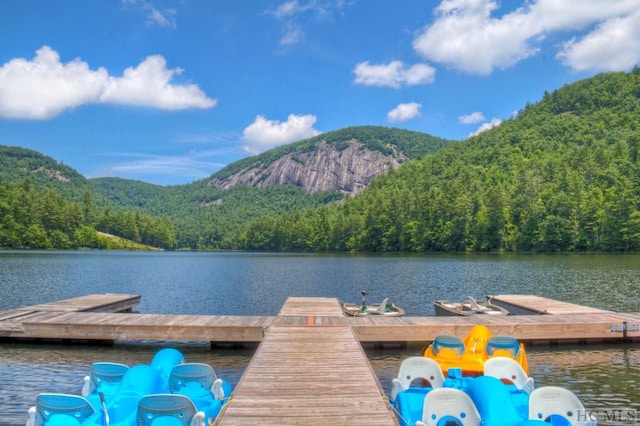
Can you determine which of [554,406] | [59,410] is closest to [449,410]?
[554,406]

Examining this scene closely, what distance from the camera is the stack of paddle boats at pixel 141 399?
6.45m

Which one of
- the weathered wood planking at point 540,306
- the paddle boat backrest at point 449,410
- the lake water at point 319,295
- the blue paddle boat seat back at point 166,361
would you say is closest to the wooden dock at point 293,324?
the lake water at point 319,295

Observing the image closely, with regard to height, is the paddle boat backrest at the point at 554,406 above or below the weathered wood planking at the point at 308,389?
above

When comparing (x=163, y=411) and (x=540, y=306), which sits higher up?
(x=163, y=411)

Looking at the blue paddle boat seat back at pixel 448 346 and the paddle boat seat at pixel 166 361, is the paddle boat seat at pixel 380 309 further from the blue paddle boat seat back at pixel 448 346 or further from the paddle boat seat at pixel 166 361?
the paddle boat seat at pixel 166 361

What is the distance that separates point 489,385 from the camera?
7.33m

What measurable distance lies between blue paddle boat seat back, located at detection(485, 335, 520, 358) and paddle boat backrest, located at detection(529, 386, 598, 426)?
395 centimetres

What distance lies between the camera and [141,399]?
650 centimetres

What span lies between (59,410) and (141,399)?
1175 millimetres

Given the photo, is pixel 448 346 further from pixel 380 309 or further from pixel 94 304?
pixel 94 304

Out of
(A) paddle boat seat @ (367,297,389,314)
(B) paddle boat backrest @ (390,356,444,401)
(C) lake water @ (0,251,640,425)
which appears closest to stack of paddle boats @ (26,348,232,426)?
(C) lake water @ (0,251,640,425)

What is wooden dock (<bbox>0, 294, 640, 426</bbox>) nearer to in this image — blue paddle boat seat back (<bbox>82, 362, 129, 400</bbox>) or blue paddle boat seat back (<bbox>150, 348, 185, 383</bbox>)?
blue paddle boat seat back (<bbox>150, 348, 185, 383</bbox>)

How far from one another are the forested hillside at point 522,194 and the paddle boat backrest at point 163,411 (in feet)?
296

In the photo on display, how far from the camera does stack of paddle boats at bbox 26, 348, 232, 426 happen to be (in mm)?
6445
